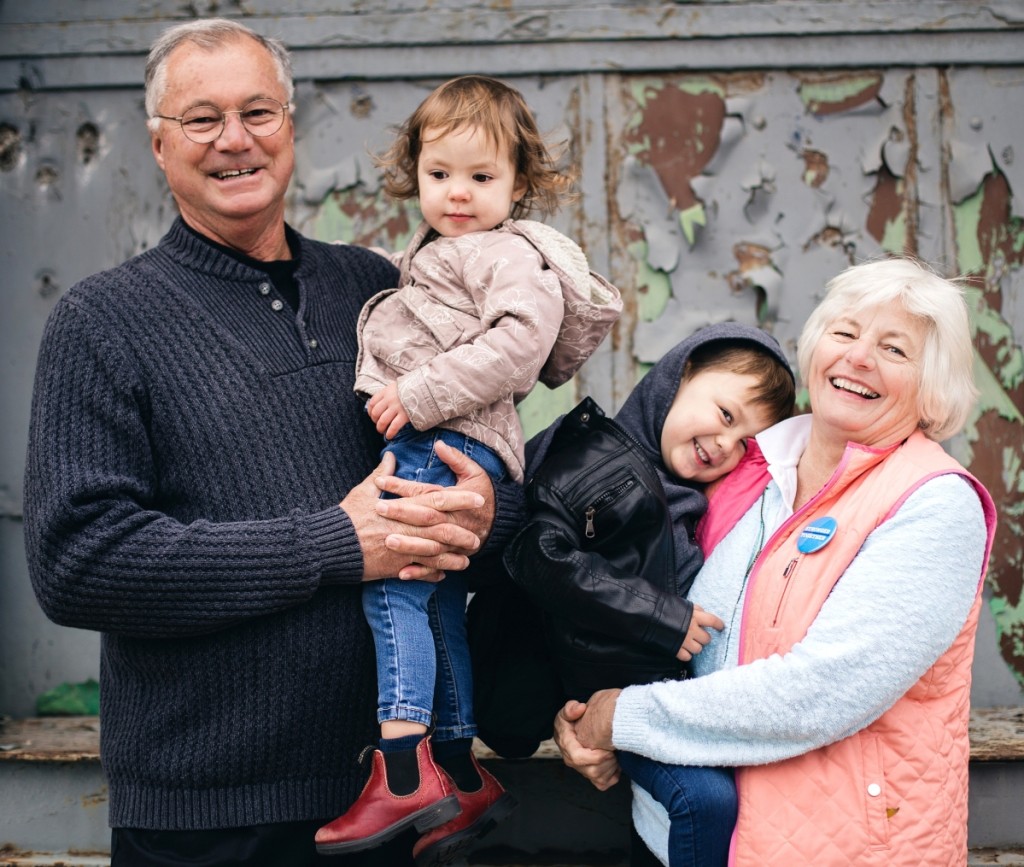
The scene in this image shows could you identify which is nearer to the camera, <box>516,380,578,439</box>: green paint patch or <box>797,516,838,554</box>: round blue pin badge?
<box>797,516,838,554</box>: round blue pin badge

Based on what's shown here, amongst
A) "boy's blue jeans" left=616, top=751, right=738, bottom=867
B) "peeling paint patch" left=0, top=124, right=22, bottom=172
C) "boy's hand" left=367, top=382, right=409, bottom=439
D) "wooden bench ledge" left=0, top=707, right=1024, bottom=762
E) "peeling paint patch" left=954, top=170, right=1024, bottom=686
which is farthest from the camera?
"peeling paint patch" left=0, top=124, right=22, bottom=172

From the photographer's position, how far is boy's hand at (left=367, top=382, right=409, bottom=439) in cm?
218

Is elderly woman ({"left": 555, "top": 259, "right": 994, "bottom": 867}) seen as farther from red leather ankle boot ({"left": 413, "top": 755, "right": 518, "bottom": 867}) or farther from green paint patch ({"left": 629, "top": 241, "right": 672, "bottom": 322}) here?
green paint patch ({"left": 629, "top": 241, "right": 672, "bottom": 322})

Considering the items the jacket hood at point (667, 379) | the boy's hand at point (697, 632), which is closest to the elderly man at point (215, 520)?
the jacket hood at point (667, 379)

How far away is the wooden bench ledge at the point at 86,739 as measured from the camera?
3.01 metres

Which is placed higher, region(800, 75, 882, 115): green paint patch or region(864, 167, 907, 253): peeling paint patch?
region(800, 75, 882, 115): green paint patch

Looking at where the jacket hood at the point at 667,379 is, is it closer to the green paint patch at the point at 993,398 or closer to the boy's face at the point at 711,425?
the boy's face at the point at 711,425

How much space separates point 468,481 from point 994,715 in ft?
6.95

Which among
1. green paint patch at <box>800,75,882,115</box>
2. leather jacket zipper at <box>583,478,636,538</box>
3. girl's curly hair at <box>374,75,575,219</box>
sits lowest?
leather jacket zipper at <box>583,478,636,538</box>

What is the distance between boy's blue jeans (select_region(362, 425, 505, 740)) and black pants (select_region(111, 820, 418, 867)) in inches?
11.9

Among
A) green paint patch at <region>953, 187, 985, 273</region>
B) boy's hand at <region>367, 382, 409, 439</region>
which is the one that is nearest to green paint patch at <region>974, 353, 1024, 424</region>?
green paint patch at <region>953, 187, 985, 273</region>

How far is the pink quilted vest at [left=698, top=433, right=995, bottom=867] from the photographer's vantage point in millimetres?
1977

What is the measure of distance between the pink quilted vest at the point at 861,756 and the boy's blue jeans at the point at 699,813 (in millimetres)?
29

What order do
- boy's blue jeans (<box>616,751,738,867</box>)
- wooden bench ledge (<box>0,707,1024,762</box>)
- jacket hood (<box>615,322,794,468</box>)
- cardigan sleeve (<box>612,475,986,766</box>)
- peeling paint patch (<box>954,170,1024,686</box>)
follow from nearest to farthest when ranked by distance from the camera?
1. cardigan sleeve (<box>612,475,986,766</box>)
2. boy's blue jeans (<box>616,751,738,867</box>)
3. jacket hood (<box>615,322,794,468</box>)
4. wooden bench ledge (<box>0,707,1024,762</box>)
5. peeling paint patch (<box>954,170,1024,686</box>)
